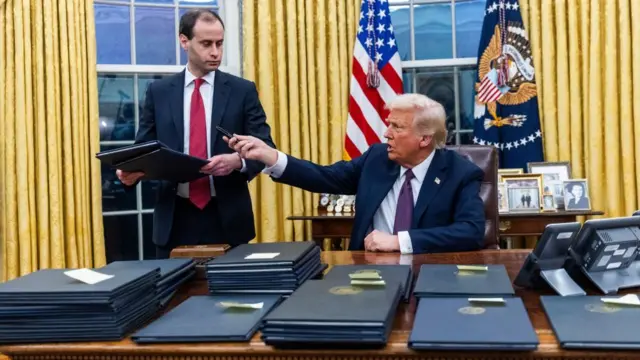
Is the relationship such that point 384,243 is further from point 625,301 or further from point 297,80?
point 297,80

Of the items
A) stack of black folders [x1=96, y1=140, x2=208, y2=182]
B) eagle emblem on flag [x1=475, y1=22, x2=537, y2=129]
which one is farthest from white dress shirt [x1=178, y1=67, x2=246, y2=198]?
eagle emblem on flag [x1=475, y1=22, x2=537, y2=129]

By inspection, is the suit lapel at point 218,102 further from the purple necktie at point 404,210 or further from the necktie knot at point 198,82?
the purple necktie at point 404,210

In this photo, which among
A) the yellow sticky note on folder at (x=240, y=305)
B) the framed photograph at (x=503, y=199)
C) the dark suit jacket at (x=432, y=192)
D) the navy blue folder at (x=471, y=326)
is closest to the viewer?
the navy blue folder at (x=471, y=326)

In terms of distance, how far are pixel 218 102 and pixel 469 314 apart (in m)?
1.61

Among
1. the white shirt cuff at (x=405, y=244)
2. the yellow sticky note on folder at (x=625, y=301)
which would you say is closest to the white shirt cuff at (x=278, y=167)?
the white shirt cuff at (x=405, y=244)

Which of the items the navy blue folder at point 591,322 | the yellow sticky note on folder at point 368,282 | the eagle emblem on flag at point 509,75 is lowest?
the navy blue folder at point 591,322

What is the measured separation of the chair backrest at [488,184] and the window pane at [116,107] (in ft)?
7.21

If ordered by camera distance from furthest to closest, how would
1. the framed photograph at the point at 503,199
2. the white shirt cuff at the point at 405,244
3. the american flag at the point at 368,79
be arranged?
the american flag at the point at 368,79 < the framed photograph at the point at 503,199 < the white shirt cuff at the point at 405,244

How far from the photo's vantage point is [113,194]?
13.2 ft

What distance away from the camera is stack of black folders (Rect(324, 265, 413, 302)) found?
1.39 meters

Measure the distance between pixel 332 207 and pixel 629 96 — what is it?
1.74 m

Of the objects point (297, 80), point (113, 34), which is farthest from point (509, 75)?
point (113, 34)

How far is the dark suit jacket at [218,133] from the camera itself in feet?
8.06

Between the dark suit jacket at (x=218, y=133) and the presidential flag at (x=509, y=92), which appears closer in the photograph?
the dark suit jacket at (x=218, y=133)
